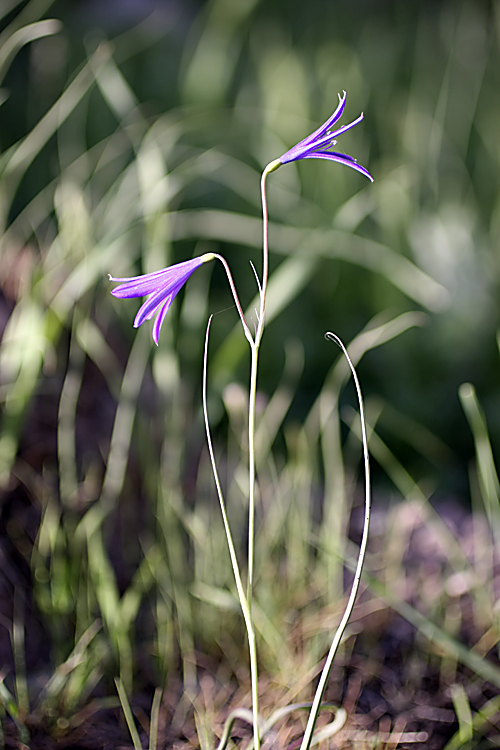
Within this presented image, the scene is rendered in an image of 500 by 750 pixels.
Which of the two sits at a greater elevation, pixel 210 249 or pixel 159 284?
pixel 159 284

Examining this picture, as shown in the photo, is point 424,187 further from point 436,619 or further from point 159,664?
point 159,664

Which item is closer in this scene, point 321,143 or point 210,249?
point 321,143

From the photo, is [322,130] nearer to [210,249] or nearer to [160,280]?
[160,280]

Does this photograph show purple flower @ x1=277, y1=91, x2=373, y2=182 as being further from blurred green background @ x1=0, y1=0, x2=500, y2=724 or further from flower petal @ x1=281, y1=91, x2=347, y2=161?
blurred green background @ x1=0, y1=0, x2=500, y2=724

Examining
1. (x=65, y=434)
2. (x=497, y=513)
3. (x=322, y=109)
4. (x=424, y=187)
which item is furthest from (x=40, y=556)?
(x=322, y=109)

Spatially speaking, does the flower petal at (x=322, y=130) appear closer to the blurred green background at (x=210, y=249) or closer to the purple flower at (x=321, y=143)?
the purple flower at (x=321, y=143)

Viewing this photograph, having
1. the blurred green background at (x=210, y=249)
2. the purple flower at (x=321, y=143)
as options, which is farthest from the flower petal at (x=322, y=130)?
the blurred green background at (x=210, y=249)

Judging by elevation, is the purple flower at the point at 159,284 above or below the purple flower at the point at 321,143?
below

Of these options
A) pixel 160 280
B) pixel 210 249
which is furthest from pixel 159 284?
pixel 210 249
